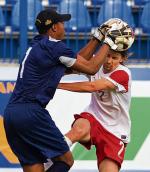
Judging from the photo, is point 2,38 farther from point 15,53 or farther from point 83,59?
point 83,59

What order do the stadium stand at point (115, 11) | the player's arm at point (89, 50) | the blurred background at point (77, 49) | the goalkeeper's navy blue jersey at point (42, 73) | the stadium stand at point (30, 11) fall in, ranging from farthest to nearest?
the stadium stand at point (115, 11)
the stadium stand at point (30, 11)
the blurred background at point (77, 49)
the player's arm at point (89, 50)
the goalkeeper's navy blue jersey at point (42, 73)

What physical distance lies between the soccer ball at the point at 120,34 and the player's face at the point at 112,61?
0.15m

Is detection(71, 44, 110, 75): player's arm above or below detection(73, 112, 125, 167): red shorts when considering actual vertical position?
above

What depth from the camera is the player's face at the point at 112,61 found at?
6289 millimetres

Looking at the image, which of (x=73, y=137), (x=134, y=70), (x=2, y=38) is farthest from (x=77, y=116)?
(x=2, y=38)

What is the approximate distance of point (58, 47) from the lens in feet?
19.0

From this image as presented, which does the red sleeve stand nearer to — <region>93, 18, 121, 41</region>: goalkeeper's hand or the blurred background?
<region>93, 18, 121, 41</region>: goalkeeper's hand

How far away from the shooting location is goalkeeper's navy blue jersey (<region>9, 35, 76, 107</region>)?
579 cm

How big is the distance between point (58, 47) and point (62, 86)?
0.46 metres

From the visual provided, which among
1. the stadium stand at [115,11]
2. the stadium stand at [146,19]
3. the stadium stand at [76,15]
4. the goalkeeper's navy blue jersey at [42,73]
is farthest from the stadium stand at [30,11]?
the goalkeeper's navy blue jersey at [42,73]

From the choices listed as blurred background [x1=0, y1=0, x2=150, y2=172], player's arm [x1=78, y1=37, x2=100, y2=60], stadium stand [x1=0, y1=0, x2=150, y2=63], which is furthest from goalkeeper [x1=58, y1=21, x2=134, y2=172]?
stadium stand [x1=0, y1=0, x2=150, y2=63]

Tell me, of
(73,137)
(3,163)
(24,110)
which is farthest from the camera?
(3,163)

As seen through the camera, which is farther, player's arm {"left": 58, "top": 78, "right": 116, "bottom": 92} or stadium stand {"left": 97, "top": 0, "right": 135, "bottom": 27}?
stadium stand {"left": 97, "top": 0, "right": 135, "bottom": 27}

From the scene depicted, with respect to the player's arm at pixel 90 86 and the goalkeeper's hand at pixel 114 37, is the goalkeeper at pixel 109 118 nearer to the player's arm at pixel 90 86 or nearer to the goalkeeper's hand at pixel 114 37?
the player's arm at pixel 90 86
